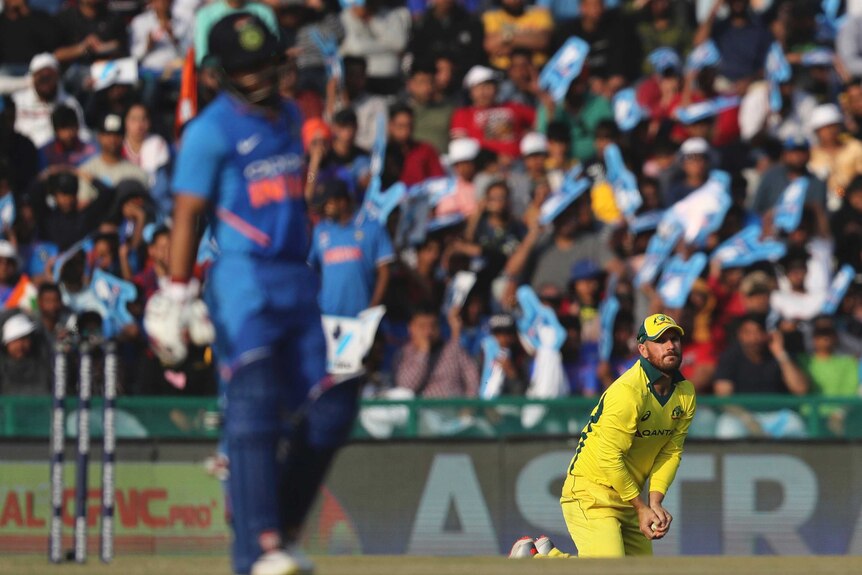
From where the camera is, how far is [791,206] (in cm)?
1562

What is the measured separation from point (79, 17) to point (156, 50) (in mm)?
869

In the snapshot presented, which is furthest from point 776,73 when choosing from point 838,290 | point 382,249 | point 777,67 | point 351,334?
point 351,334

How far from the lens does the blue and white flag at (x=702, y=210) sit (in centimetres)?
1526

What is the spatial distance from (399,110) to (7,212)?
3.62 metres

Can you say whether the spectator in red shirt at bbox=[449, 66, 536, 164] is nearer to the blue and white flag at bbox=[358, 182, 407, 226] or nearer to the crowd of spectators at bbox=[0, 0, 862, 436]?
the crowd of spectators at bbox=[0, 0, 862, 436]

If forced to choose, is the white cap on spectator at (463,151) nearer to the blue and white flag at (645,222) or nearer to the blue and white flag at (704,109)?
the blue and white flag at (645,222)

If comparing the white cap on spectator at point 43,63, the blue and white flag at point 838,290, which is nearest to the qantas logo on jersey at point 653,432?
the blue and white flag at point 838,290

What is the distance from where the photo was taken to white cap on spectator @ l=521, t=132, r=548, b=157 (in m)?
15.7

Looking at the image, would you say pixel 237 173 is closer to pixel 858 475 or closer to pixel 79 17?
pixel 858 475

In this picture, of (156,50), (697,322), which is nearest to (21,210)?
(156,50)

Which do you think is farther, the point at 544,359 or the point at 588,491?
the point at 544,359

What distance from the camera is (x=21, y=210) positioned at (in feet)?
50.0

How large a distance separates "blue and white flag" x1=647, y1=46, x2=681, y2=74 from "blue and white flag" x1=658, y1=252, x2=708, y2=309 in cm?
303

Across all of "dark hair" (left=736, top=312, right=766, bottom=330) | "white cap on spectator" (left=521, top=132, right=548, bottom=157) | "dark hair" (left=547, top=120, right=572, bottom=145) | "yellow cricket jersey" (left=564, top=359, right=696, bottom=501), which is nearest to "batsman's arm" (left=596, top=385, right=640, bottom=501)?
"yellow cricket jersey" (left=564, top=359, right=696, bottom=501)
